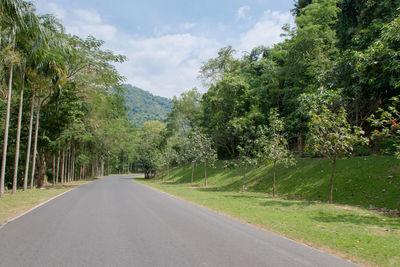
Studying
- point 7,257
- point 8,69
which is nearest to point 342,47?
point 8,69

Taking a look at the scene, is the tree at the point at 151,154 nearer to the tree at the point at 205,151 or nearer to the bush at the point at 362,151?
the tree at the point at 205,151

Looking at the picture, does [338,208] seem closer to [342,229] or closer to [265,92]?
[342,229]

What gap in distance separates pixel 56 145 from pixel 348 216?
25.7 meters

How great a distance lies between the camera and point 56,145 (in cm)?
2797

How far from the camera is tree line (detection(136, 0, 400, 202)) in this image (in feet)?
47.9

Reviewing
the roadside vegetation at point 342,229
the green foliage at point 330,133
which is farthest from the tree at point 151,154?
the roadside vegetation at point 342,229

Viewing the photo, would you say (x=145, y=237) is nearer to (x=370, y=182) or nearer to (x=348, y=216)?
(x=348, y=216)

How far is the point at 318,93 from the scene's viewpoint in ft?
57.0

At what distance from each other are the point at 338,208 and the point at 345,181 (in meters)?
4.49

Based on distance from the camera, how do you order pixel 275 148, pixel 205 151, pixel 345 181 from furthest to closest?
pixel 205 151, pixel 275 148, pixel 345 181

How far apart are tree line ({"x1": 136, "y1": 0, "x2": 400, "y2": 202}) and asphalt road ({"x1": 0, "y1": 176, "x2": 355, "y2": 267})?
21.6 ft

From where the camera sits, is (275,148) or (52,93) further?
(52,93)

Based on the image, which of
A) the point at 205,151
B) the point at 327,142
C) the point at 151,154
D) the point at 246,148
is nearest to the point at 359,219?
the point at 327,142

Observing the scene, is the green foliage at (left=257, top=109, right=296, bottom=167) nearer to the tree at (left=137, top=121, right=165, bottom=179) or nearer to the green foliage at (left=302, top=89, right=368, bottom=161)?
the green foliage at (left=302, top=89, right=368, bottom=161)
